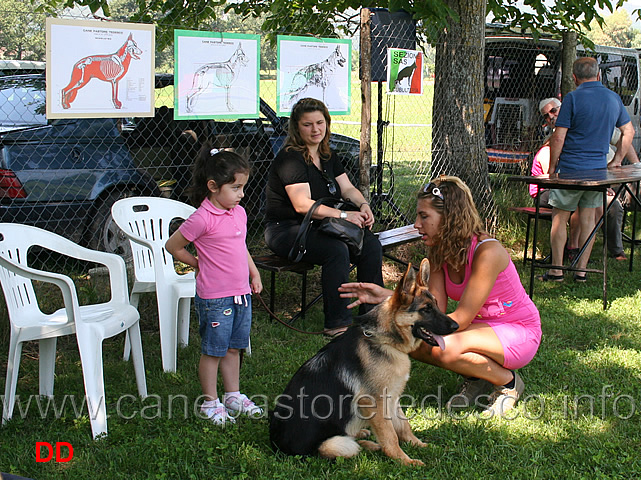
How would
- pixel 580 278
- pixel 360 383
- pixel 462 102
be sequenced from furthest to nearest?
pixel 462 102 < pixel 580 278 < pixel 360 383

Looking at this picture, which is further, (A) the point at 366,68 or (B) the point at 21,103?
(A) the point at 366,68

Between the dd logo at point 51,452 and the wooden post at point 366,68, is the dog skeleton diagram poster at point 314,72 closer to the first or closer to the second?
the wooden post at point 366,68

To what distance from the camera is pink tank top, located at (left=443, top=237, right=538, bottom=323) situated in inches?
146

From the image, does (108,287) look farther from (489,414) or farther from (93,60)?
(489,414)

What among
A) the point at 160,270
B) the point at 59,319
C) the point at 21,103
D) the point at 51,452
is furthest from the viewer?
the point at 21,103

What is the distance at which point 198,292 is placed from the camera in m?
3.58

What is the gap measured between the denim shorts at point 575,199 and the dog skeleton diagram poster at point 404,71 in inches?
67.5

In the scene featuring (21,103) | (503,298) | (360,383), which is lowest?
(360,383)

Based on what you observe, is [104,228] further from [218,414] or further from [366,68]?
[218,414]

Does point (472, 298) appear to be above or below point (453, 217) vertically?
below

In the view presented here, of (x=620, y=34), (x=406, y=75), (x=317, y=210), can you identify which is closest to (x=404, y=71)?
(x=406, y=75)

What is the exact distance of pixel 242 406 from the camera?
371 cm

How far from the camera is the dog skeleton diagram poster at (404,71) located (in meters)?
6.18

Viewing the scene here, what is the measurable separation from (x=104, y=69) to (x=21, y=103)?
61.1 inches
